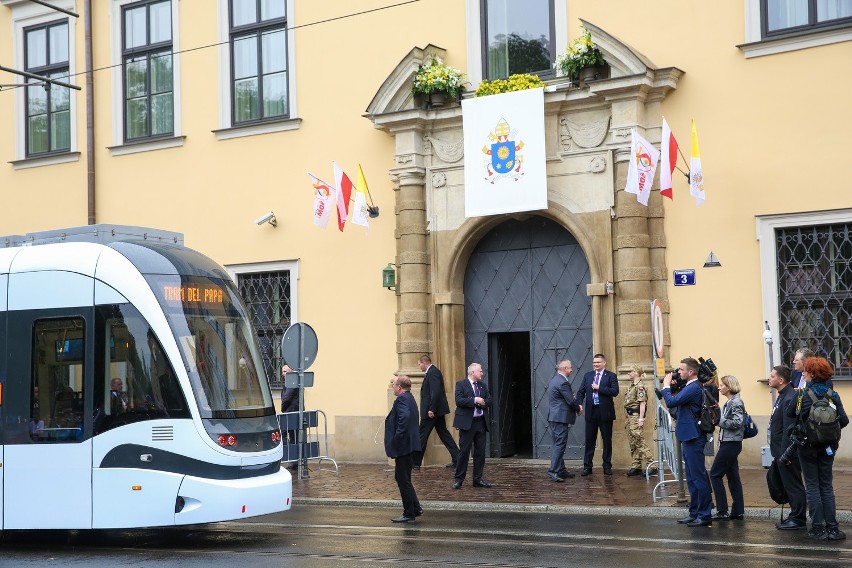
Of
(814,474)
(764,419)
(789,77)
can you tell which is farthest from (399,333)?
(814,474)

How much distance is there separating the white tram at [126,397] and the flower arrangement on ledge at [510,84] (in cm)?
808

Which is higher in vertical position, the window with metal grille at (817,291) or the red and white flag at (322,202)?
the red and white flag at (322,202)

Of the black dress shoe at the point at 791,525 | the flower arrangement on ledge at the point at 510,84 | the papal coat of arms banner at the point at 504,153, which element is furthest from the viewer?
the flower arrangement on ledge at the point at 510,84

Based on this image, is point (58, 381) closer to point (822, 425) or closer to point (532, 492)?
point (532, 492)

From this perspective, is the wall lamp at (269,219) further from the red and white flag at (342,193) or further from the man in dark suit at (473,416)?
the man in dark suit at (473,416)

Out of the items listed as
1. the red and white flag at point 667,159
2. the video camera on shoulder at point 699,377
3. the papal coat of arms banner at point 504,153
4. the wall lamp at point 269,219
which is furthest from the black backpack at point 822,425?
the wall lamp at point 269,219

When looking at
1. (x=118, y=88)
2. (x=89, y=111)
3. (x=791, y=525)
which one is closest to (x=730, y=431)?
(x=791, y=525)

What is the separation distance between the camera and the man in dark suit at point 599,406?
17.6 m

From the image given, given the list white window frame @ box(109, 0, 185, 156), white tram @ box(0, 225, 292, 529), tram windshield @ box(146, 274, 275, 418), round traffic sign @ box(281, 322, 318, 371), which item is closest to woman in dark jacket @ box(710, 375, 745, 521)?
white tram @ box(0, 225, 292, 529)

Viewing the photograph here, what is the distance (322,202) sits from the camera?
805 inches

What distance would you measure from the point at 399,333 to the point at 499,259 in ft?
6.78

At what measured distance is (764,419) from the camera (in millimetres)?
17375

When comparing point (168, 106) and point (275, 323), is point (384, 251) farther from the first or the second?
point (168, 106)

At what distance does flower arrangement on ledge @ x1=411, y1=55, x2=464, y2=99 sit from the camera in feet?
64.6
